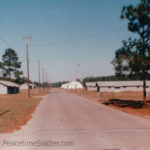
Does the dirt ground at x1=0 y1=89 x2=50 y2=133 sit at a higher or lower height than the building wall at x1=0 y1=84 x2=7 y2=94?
lower

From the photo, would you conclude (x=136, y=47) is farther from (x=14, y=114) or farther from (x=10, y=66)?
(x=10, y=66)

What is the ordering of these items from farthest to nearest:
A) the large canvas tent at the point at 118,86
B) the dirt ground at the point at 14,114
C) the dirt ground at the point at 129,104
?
the large canvas tent at the point at 118,86
the dirt ground at the point at 129,104
the dirt ground at the point at 14,114

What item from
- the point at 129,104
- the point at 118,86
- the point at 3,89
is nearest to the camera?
the point at 129,104

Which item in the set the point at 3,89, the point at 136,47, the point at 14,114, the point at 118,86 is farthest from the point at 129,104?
the point at 3,89

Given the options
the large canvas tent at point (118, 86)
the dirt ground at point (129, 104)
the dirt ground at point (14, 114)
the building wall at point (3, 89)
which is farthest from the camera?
the large canvas tent at point (118, 86)

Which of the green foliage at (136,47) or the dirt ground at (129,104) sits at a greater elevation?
the green foliage at (136,47)

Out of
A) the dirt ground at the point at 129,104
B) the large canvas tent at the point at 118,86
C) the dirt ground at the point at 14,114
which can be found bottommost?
the dirt ground at the point at 129,104

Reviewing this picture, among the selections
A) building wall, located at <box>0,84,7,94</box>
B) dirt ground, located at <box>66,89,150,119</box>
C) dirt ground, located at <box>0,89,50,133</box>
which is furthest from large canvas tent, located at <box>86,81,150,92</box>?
dirt ground, located at <box>0,89,50,133</box>

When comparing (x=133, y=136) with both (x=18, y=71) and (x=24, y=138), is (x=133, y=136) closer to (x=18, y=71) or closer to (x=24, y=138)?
(x=24, y=138)

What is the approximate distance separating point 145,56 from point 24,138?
1365 cm

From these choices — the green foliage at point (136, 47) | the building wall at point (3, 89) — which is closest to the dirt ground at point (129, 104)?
the green foliage at point (136, 47)

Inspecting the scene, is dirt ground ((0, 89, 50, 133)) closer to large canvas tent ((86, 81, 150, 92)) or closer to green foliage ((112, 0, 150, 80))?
green foliage ((112, 0, 150, 80))

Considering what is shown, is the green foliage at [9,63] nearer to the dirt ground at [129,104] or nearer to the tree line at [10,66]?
the tree line at [10,66]

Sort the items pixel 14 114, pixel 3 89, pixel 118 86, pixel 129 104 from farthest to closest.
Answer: pixel 118 86, pixel 3 89, pixel 129 104, pixel 14 114
